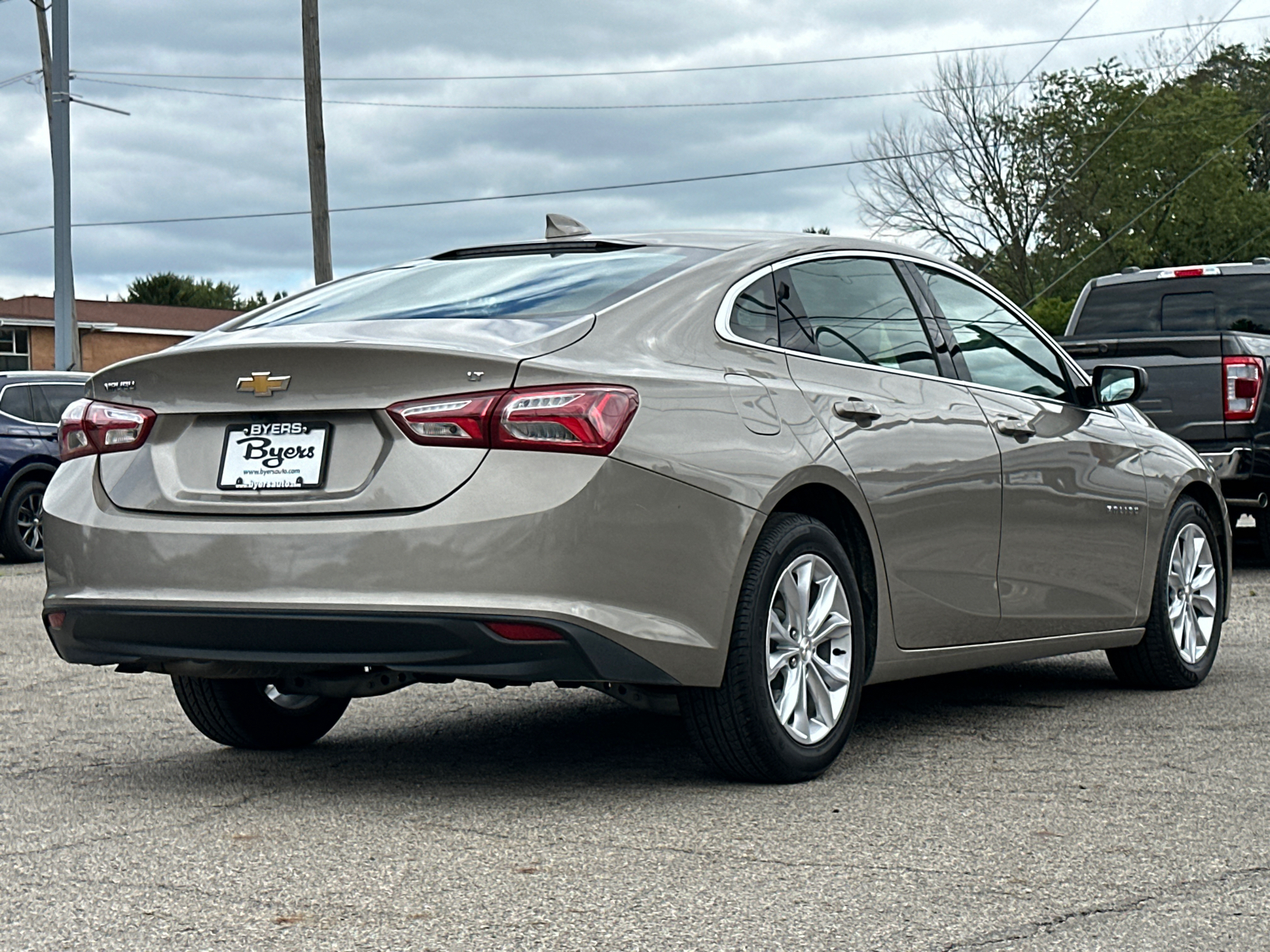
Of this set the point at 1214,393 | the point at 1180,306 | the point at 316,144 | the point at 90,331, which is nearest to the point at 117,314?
the point at 90,331

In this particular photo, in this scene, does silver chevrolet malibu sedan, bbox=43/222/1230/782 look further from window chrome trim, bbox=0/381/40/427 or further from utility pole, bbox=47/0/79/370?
utility pole, bbox=47/0/79/370

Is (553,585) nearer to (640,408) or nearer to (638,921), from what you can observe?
(640,408)

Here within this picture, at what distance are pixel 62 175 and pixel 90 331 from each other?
33.5 metres

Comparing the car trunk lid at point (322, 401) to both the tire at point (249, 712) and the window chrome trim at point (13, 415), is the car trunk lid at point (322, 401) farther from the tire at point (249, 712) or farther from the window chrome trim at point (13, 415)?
the window chrome trim at point (13, 415)

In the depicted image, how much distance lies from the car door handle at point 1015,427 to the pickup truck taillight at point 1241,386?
5425 millimetres

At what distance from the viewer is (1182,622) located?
7031 millimetres

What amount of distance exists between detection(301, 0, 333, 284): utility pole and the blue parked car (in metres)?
6.56

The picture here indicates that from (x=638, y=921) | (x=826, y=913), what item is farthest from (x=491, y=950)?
(x=826, y=913)

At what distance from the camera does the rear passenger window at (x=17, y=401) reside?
1530 cm

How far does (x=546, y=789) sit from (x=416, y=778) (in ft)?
1.47

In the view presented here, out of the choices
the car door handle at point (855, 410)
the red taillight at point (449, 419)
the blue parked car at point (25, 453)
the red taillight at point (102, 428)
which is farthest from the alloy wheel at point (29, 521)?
the red taillight at point (449, 419)

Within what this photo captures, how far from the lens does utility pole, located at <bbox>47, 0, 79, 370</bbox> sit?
83.5ft

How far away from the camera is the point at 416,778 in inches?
203

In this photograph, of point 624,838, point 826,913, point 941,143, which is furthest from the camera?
point 941,143
